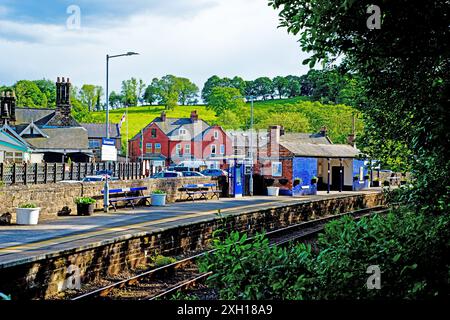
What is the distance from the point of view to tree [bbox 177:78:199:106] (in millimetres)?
112875

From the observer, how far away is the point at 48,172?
81.7 feet

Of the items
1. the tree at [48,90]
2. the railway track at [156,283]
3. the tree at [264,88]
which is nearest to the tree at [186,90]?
the tree at [264,88]

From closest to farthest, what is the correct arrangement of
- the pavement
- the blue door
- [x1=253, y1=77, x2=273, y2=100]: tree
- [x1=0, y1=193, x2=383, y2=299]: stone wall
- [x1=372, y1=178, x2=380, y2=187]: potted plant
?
[x1=0, y1=193, x2=383, y2=299]: stone wall, the pavement, the blue door, [x1=372, y1=178, x2=380, y2=187]: potted plant, [x1=253, y1=77, x2=273, y2=100]: tree

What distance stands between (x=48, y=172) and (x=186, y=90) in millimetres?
89723

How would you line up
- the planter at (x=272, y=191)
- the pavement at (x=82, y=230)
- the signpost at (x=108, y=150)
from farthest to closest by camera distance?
the planter at (x=272, y=191) → the signpost at (x=108, y=150) → the pavement at (x=82, y=230)

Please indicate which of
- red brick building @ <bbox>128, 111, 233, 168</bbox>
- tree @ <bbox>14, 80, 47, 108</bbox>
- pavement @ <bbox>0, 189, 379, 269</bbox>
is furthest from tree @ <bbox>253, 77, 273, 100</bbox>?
pavement @ <bbox>0, 189, 379, 269</bbox>

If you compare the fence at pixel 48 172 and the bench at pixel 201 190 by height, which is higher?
the fence at pixel 48 172

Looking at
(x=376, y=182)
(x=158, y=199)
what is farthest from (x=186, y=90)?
(x=158, y=199)

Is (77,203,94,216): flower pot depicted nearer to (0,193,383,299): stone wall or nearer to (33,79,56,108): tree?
(0,193,383,299): stone wall

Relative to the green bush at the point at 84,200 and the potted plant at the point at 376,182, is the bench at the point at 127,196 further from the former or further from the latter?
the potted plant at the point at 376,182

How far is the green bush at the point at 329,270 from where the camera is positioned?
5570mm

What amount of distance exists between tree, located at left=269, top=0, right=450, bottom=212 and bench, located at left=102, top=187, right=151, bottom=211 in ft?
54.4

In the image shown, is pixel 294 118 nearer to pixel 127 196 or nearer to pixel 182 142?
A: pixel 182 142
